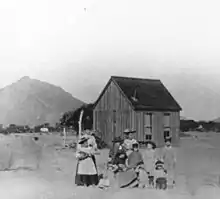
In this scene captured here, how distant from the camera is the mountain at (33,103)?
190cm

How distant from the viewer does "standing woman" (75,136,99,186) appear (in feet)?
6.00

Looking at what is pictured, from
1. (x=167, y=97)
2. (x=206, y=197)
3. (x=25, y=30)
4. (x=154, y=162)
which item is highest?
(x=25, y=30)

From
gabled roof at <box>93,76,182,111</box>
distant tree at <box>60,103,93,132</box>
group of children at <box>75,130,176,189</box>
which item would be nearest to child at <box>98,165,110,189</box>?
group of children at <box>75,130,176,189</box>

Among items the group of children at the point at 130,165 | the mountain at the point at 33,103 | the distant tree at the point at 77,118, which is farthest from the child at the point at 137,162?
the mountain at the point at 33,103

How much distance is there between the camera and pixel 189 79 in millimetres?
1864

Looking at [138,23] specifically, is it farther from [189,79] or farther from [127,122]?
[127,122]

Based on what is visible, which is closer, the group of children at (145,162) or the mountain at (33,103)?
the group of children at (145,162)

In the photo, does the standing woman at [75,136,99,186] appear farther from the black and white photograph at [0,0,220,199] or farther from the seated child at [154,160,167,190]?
the seated child at [154,160,167,190]

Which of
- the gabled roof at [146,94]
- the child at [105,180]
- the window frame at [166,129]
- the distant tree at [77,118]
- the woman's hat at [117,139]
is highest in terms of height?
the gabled roof at [146,94]

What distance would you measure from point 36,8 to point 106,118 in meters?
0.66

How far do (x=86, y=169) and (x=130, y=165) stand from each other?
19 cm

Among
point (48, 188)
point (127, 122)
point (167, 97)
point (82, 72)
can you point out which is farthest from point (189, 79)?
point (48, 188)

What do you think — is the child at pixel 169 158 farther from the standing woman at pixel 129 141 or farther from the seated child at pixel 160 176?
the standing woman at pixel 129 141

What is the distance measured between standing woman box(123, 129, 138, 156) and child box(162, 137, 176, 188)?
0.14 m
